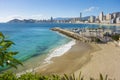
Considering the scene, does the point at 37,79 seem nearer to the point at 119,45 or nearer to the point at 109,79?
the point at 109,79

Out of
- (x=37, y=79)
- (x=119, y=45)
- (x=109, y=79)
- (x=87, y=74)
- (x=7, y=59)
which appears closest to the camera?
(x=7, y=59)

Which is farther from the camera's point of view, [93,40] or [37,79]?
[93,40]

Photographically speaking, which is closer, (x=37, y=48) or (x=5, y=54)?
(x=5, y=54)

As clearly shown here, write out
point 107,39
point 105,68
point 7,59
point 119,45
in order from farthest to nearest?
point 107,39
point 119,45
point 105,68
point 7,59

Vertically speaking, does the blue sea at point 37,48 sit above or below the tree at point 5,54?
below

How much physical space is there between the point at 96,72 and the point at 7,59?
57.4 ft

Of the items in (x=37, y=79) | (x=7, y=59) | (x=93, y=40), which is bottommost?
(x=93, y=40)

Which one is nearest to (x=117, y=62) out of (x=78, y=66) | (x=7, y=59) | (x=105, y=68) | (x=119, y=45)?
(x=105, y=68)

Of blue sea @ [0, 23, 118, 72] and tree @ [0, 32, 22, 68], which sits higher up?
tree @ [0, 32, 22, 68]

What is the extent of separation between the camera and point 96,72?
18.9 metres

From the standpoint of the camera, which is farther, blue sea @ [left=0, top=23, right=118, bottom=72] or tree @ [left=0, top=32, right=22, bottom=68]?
blue sea @ [left=0, top=23, right=118, bottom=72]

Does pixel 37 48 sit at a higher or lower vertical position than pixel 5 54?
lower

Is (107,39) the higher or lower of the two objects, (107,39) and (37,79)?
the lower

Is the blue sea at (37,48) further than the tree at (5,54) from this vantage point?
Yes
